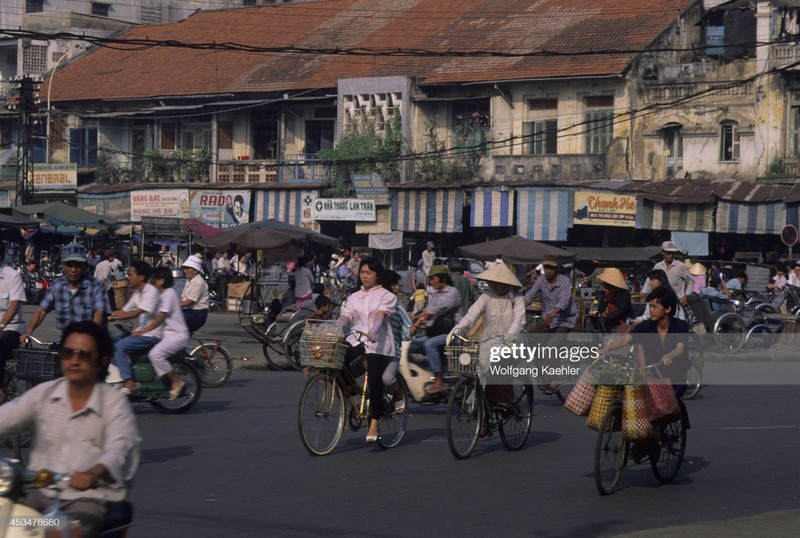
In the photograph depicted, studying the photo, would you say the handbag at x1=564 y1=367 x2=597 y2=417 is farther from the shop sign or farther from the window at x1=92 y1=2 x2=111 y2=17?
the window at x1=92 y1=2 x2=111 y2=17

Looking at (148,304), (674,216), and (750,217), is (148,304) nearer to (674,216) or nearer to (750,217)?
(750,217)

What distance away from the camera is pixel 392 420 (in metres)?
10.6

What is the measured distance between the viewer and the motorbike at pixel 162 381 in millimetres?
11727

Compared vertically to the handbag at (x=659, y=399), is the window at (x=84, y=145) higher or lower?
higher

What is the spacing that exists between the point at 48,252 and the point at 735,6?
975 inches

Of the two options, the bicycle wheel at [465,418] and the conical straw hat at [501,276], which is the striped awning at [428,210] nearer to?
the conical straw hat at [501,276]

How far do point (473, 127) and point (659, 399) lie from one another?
32683 millimetres

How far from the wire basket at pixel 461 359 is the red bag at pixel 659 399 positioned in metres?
1.63

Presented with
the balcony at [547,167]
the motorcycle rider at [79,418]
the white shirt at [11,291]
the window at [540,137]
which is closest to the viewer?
the motorcycle rider at [79,418]

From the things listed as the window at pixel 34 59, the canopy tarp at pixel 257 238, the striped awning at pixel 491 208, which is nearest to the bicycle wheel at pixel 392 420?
the canopy tarp at pixel 257 238

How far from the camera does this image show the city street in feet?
25.3

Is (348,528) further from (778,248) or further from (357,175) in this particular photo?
(357,175)

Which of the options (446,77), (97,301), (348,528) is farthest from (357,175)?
(348,528)

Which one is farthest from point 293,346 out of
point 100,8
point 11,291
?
point 100,8
